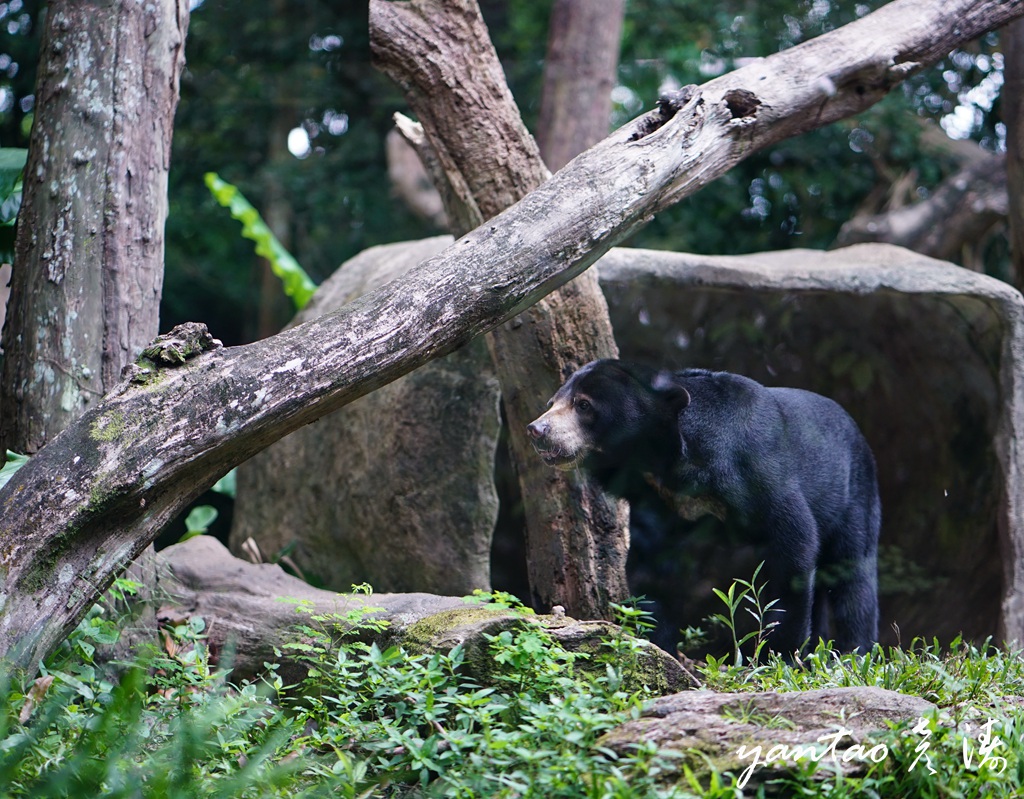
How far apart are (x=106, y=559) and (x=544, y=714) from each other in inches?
49.1

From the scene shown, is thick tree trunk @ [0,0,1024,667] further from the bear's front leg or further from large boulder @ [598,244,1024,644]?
large boulder @ [598,244,1024,644]

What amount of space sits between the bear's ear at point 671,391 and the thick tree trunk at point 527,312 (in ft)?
1.28

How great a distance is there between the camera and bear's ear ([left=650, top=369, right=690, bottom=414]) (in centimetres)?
349

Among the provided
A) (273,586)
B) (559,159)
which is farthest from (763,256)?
(273,586)

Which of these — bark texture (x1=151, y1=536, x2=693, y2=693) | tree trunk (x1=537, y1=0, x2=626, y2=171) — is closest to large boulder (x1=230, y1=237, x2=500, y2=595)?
bark texture (x1=151, y1=536, x2=693, y2=693)

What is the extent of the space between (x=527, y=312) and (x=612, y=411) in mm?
551

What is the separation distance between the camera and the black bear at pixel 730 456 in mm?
3410

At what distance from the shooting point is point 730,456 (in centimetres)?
342

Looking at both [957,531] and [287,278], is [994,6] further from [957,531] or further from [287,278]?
[287,278]

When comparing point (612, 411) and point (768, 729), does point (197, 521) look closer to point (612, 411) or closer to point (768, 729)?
point (612, 411)

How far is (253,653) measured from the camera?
3488 millimetres

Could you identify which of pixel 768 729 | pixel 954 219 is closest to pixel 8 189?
pixel 768 729

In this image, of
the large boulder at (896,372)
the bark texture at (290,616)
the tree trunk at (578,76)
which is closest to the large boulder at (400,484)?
the bark texture at (290,616)

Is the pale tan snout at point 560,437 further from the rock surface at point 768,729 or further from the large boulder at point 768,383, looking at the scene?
the rock surface at point 768,729
